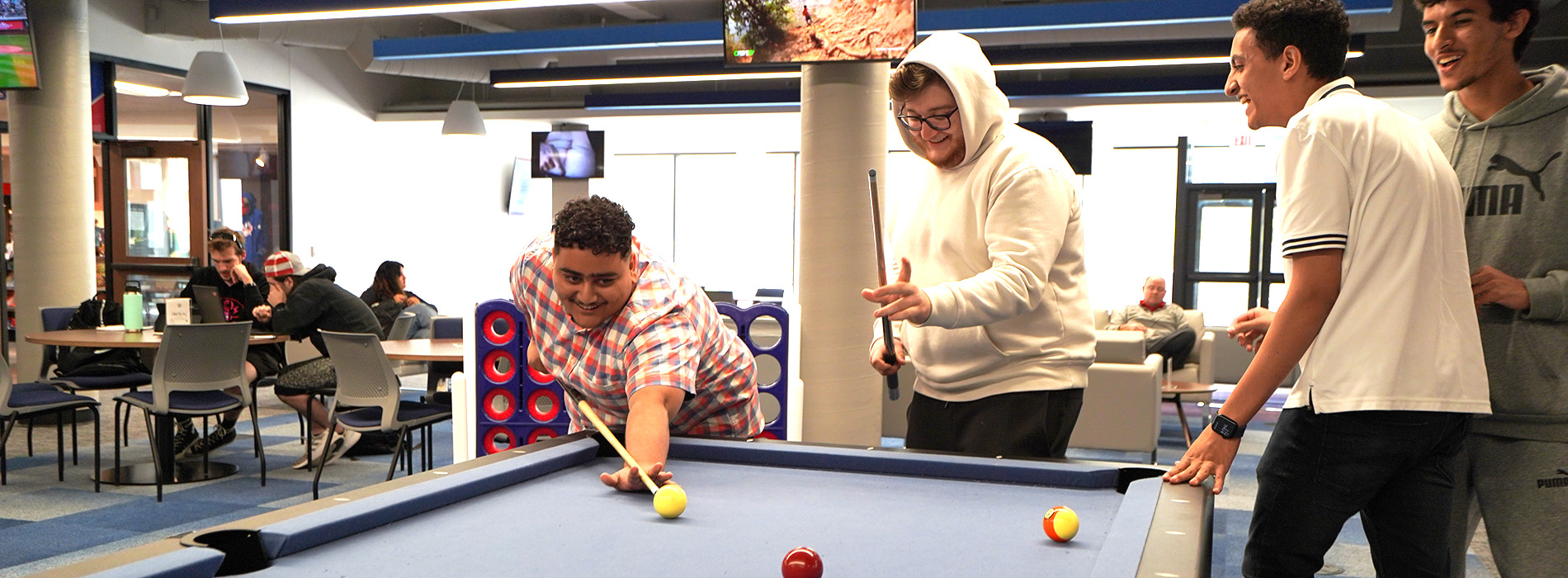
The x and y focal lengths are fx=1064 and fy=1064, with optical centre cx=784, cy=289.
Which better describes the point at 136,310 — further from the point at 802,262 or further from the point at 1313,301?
the point at 1313,301

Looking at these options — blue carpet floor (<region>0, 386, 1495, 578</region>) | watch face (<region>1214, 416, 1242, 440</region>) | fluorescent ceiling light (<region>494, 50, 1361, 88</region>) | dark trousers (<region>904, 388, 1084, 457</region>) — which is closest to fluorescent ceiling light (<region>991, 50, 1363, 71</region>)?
fluorescent ceiling light (<region>494, 50, 1361, 88</region>)

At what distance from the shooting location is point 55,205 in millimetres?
7367

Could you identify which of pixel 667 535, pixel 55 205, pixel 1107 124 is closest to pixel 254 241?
pixel 55 205

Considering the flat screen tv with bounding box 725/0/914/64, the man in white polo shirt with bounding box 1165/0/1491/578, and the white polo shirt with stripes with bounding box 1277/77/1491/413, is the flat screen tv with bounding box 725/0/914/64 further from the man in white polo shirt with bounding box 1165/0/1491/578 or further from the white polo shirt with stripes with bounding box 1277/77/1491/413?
the white polo shirt with stripes with bounding box 1277/77/1491/413

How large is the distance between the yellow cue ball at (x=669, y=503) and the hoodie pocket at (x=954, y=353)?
762mm

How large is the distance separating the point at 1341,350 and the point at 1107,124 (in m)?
10.2

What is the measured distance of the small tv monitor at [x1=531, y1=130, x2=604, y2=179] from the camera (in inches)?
486

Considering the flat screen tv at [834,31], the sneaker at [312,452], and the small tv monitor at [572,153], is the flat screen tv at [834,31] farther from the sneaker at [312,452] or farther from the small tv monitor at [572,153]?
the small tv monitor at [572,153]

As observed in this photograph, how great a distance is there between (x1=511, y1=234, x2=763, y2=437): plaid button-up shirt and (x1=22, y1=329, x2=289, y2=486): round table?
3307 mm

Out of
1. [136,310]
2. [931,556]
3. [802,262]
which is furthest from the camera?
[136,310]

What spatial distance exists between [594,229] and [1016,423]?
91 centimetres

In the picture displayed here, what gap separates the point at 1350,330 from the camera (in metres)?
1.59

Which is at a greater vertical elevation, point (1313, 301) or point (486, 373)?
point (1313, 301)

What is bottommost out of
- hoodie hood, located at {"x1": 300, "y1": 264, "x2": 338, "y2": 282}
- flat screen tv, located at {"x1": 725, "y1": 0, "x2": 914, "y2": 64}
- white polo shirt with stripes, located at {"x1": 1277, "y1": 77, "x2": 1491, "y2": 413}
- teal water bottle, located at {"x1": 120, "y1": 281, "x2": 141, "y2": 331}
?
teal water bottle, located at {"x1": 120, "y1": 281, "x2": 141, "y2": 331}
